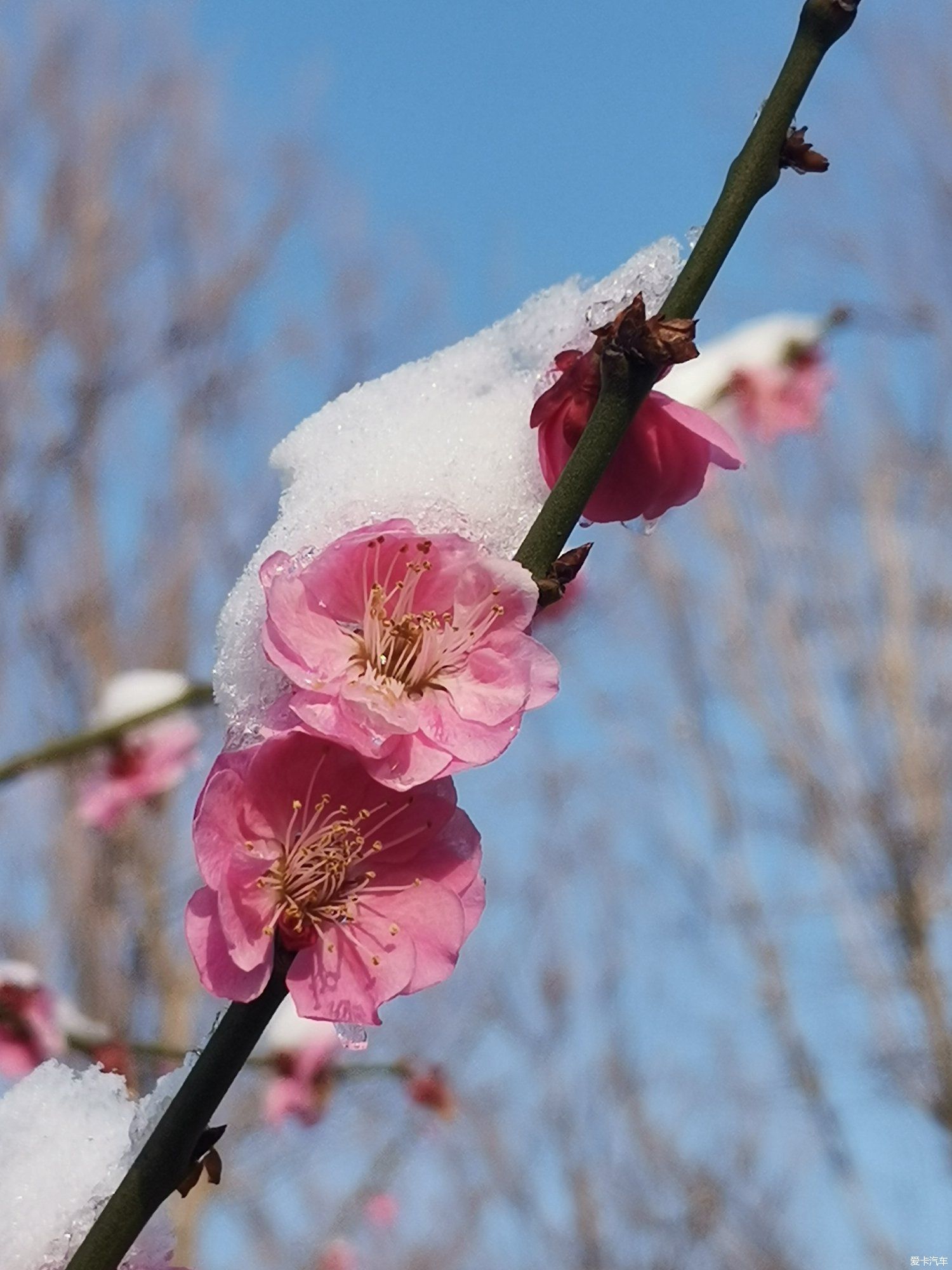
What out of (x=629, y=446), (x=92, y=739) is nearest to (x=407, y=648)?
(x=629, y=446)

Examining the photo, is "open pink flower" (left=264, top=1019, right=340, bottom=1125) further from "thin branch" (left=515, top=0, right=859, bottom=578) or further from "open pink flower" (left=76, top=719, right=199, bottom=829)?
"thin branch" (left=515, top=0, right=859, bottom=578)

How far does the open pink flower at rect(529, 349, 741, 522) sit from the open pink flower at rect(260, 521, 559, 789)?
0.07m

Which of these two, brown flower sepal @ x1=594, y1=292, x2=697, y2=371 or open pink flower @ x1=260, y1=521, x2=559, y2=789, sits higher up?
brown flower sepal @ x1=594, y1=292, x2=697, y2=371

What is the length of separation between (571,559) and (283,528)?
0.13 meters

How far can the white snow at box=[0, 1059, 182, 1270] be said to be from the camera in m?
0.51

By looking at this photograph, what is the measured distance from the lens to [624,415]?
1.64ft

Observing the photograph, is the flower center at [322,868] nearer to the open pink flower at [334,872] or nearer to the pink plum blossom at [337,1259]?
the open pink flower at [334,872]

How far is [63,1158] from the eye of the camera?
1.78 ft

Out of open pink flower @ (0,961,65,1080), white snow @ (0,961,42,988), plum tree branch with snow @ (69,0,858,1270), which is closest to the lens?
plum tree branch with snow @ (69,0,858,1270)

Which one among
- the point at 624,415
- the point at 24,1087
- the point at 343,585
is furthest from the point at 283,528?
the point at 24,1087

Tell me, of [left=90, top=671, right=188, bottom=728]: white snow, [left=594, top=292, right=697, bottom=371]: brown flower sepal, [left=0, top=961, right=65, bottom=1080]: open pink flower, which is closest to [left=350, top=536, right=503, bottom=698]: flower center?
[left=594, top=292, right=697, bottom=371]: brown flower sepal

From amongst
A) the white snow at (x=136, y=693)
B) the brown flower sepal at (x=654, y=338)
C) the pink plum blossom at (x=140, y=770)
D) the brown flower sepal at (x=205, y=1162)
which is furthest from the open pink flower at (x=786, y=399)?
the brown flower sepal at (x=205, y=1162)

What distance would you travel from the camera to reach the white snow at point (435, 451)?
531 millimetres

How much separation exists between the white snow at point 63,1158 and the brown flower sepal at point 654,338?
0.35m
